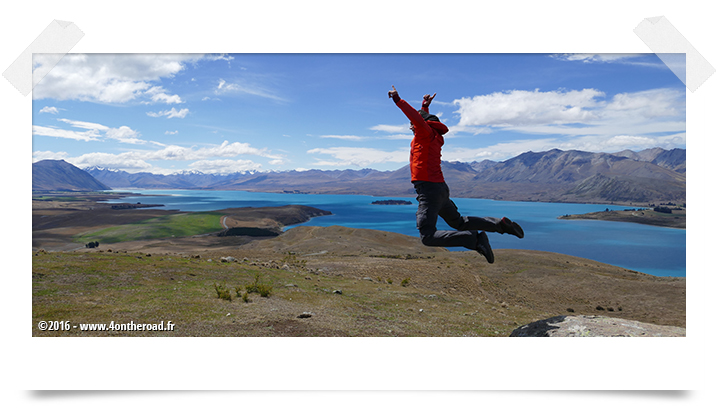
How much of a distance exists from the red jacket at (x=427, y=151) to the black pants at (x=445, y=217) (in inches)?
3.7

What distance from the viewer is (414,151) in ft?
13.9

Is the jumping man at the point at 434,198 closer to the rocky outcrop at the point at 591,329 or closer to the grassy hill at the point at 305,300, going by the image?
the rocky outcrop at the point at 591,329

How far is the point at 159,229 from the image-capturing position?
56.3 meters

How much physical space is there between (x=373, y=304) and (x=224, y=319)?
316 cm

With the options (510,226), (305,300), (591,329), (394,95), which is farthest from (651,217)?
(394,95)

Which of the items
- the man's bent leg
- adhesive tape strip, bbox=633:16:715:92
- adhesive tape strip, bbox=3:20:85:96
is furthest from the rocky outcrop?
adhesive tape strip, bbox=3:20:85:96

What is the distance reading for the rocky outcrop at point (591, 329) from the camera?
5.13 metres

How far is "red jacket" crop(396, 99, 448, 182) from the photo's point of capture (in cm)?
412

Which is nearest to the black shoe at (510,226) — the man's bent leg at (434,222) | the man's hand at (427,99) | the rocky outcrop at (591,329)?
the man's bent leg at (434,222)
